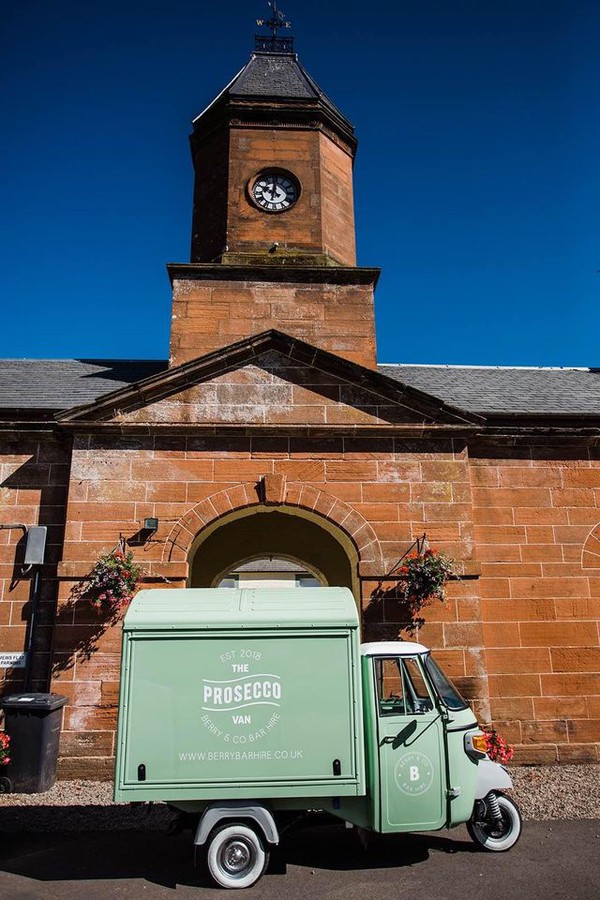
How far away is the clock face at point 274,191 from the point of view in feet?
46.5

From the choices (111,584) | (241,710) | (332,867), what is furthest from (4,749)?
(332,867)

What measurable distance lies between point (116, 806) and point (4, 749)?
5.44 feet

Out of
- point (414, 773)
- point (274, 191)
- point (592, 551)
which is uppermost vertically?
point (274, 191)

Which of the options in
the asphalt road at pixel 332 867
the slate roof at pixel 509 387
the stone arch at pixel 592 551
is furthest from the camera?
the slate roof at pixel 509 387

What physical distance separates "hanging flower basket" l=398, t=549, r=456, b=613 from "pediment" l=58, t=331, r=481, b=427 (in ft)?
7.55

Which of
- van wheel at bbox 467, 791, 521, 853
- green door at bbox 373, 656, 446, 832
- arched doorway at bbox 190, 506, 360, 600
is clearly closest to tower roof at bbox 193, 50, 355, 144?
arched doorway at bbox 190, 506, 360, 600

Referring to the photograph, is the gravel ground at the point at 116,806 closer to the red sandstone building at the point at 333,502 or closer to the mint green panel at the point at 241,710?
the red sandstone building at the point at 333,502

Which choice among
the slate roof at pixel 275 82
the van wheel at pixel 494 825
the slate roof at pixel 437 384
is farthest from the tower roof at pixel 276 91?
the van wheel at pixel 494 825

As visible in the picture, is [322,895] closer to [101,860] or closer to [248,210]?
[101,860]

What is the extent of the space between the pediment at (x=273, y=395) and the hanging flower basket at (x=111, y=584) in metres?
2.28

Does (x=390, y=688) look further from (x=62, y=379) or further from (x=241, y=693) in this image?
(x=62, y=379)

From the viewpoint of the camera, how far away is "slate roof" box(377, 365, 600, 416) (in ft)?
39.8

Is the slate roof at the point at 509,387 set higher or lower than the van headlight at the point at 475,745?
higher

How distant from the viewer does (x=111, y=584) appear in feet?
30.6
